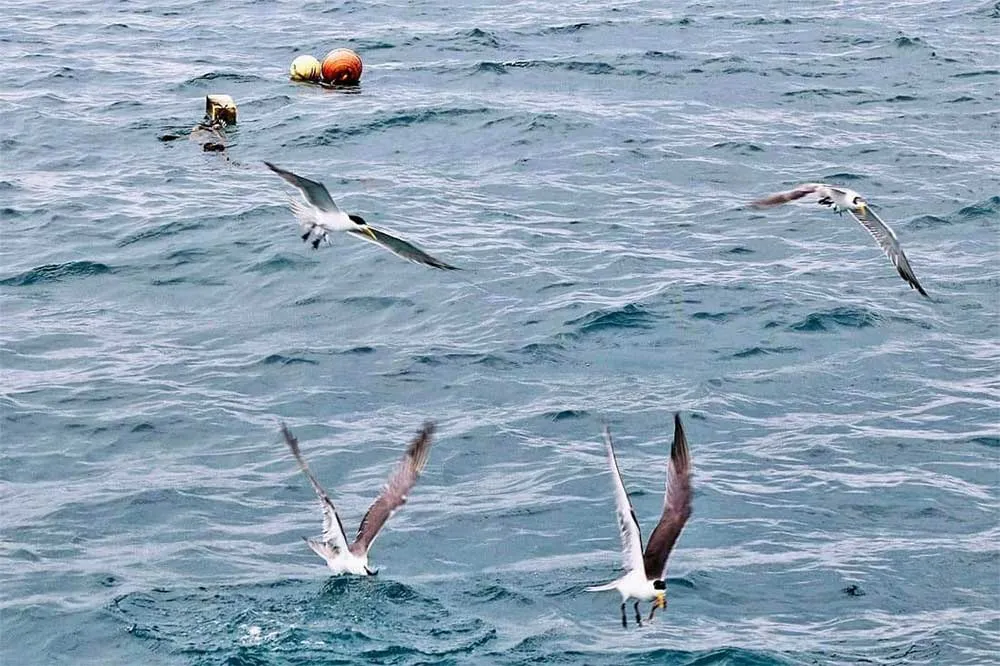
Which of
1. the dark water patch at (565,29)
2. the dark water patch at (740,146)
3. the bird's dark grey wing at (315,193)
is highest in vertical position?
the bird's dark grey wing at (315,193)

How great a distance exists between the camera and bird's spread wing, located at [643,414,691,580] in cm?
1148

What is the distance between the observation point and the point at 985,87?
2778cm

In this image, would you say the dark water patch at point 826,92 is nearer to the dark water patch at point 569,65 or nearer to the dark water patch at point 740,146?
the dark water patch at point 740,146

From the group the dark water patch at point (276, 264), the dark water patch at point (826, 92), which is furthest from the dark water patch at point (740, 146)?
the dark water patch at point (276, 264)

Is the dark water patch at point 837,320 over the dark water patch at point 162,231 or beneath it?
beneath

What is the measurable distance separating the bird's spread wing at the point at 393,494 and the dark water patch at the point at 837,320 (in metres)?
6.67

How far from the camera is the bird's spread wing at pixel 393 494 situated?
1270 cm

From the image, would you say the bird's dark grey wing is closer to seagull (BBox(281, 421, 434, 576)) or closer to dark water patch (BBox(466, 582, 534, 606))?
seagull (BBox(281, 421, 434, 576))

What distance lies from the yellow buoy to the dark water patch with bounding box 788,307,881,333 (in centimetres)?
1340

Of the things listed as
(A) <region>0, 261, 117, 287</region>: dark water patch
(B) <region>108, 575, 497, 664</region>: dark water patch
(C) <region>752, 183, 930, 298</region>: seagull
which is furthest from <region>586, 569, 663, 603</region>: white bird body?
(A) <region>0, 261, 117, 287</region>: dark water patch

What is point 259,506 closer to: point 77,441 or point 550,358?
point 77,441

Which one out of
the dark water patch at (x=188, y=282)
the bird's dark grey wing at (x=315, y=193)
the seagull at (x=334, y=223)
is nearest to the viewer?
the bird's dark grey wing at (x=315, y=193)

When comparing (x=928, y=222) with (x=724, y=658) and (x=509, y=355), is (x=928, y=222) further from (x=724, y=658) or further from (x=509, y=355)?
(x=724, y=658)

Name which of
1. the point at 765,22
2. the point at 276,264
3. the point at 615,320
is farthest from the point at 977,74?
the point at 276,264
